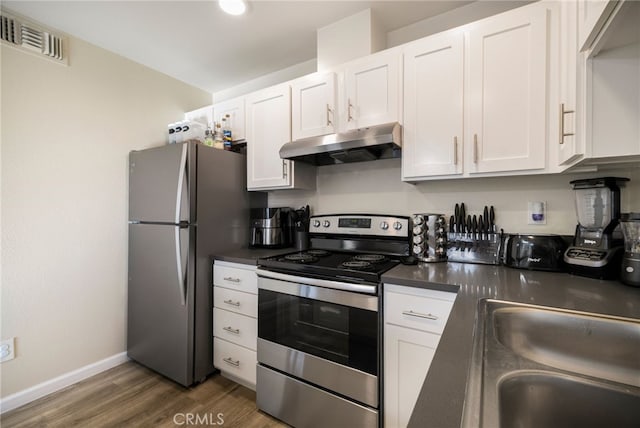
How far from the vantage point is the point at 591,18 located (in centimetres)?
86

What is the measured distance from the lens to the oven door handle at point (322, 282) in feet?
4.38

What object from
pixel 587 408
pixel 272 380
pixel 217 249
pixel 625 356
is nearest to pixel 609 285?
pixel 625 356

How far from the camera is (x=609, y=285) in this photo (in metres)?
1.13

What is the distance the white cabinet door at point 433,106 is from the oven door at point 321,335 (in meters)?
0.84

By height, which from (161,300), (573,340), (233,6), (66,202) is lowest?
(161,300)

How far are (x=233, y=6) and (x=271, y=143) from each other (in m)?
0.88

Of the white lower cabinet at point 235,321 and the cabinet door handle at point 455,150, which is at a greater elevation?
the cabinet door handle at point 455,150

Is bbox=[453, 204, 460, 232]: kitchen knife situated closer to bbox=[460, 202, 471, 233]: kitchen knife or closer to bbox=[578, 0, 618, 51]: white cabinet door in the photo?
bbox=[460, 202, 471, 233]: kitchen knife

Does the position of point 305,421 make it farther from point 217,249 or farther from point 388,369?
point 217,249

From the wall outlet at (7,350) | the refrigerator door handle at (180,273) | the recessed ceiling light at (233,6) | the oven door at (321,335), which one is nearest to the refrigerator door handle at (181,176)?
the refrigerator door handle at (180,273)

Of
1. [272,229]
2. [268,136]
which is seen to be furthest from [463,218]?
[268,136]

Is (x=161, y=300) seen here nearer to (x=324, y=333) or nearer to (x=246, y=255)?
(x=246, y=255)

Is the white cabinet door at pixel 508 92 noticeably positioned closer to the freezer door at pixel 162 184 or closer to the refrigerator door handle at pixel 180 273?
the freezer door at pixel 162 184

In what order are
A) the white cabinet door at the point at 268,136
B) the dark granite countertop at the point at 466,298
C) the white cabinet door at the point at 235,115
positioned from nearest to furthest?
the dark granite countertop at the point at 466,298 → the white cabinet door at the point at 268,136 → the white cabinet door at the point at 235,115
